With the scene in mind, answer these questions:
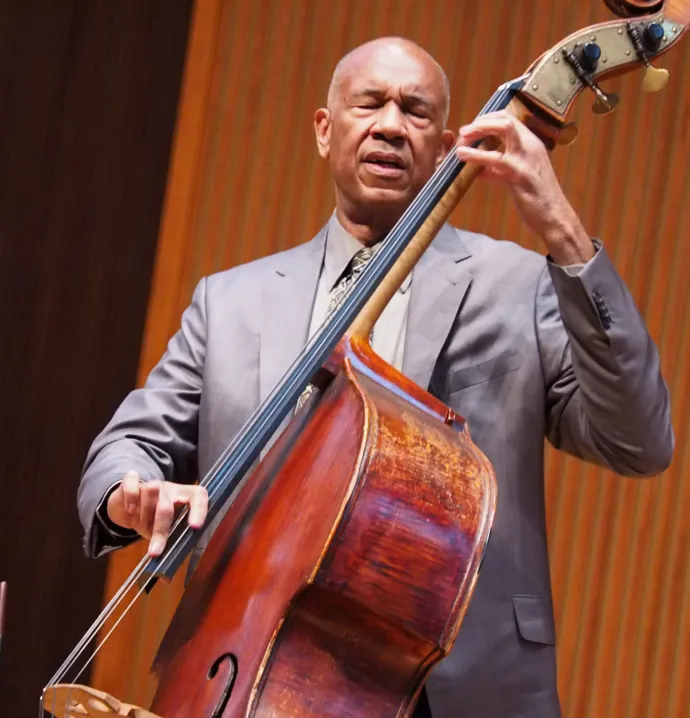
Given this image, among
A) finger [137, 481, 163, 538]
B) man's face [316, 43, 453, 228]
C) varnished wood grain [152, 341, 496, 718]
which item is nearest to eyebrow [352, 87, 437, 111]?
man's face [316, 43, 453, 228]

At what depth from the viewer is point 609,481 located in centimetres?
242

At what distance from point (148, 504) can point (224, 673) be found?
222 mm

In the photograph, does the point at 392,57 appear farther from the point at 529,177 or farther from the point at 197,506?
the point at 197,506

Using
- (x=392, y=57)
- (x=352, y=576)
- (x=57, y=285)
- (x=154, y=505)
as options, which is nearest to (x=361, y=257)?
(x=392, y=57)

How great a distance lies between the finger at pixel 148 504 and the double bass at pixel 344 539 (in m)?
0.05

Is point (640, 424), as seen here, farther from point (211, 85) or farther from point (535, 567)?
point (211, 85)

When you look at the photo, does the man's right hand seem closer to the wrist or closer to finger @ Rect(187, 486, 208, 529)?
finger @ Rect(187, 486, 208, 529)

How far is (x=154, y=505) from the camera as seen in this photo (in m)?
1.25

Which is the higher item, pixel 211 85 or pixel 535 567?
pixel 211 85

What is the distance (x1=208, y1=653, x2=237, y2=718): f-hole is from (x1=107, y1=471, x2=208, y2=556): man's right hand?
135 mm

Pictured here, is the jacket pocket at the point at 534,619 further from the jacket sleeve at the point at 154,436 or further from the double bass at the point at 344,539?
the jacket sleeve at the point at 154,436

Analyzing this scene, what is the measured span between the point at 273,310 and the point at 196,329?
0.41 feet

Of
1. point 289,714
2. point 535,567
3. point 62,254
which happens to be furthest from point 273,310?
point 62,254

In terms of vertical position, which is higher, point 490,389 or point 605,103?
point 605,103
